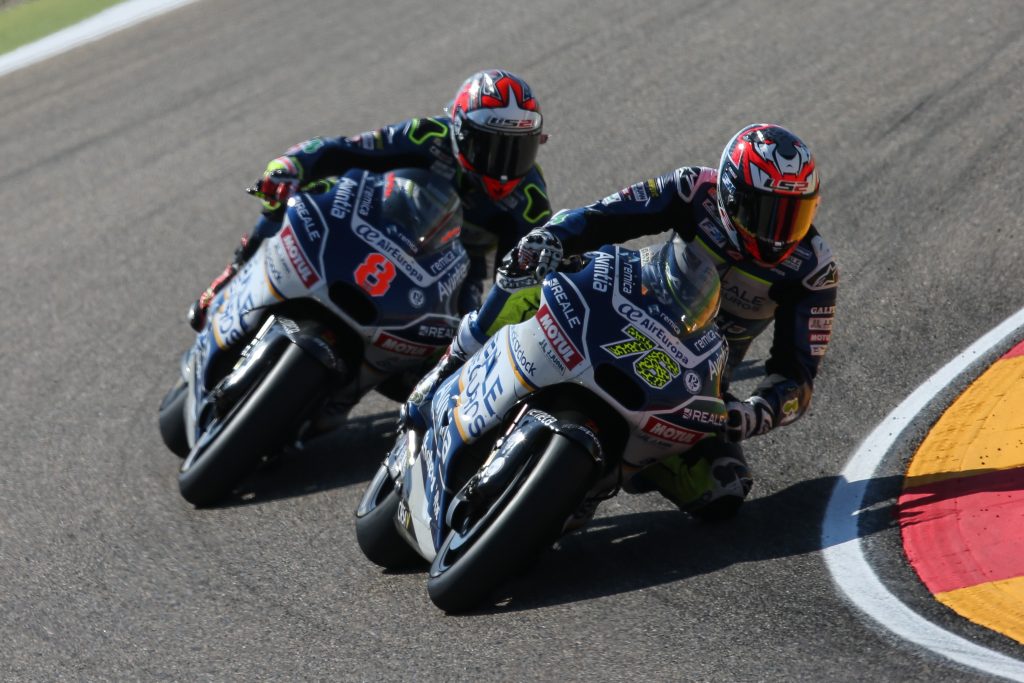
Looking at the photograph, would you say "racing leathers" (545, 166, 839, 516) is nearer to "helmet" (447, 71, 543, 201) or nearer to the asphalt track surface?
the asphalt track surface

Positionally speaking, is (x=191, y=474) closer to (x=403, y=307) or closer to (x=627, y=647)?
(x=403, y=307)

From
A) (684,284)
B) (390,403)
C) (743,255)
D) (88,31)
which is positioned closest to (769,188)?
(743,255)

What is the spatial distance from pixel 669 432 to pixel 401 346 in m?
1.88

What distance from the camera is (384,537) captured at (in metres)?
5.76

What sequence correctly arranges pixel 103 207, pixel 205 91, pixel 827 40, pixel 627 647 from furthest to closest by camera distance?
pixel 205 91, pixel 827 40, pixel 103 207, pixel 627 647

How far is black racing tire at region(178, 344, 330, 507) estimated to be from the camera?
6195 millimetres

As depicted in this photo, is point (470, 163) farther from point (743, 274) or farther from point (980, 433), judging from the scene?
point (980, 433)

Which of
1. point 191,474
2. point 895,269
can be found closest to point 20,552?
point 191,474

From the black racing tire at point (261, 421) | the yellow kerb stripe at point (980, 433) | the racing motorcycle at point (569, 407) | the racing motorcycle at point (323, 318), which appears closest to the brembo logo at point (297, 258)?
the racing motorcycle at point (323, 318)

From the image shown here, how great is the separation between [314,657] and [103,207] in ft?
23.0

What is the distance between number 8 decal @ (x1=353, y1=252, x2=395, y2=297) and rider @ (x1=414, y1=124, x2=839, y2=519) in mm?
779

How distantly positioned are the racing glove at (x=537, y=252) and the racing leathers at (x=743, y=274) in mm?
449

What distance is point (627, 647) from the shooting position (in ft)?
15.8

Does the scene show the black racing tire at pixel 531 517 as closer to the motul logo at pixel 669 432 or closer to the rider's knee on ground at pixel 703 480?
the motul logo at pixel 669 432
